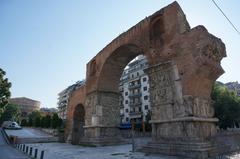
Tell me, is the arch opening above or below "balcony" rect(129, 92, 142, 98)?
below

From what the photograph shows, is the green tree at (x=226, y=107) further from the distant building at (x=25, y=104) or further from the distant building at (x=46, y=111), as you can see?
the distant building at (x=25, y=104)

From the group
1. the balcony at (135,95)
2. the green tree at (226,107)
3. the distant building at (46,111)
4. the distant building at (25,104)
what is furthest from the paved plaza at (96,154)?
the distant building at (25,104)

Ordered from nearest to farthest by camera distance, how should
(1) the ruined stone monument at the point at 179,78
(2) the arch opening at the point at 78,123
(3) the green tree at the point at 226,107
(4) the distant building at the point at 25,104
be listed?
(1) the ruined stone monument at the point at 179,78 < (2) the arch opening at the point at 78,123 < (3) the green tree at the point at 226,107 < (4) the distant building at the point at 25,104

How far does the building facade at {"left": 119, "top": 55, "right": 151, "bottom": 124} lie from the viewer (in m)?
39.0

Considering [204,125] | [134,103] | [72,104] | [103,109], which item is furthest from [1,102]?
[204,125]

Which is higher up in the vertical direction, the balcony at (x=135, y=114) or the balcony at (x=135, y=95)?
the balcony at (x=135, y=95)

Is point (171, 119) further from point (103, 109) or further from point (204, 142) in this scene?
point (103, 109)

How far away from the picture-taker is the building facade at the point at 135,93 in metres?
39.0

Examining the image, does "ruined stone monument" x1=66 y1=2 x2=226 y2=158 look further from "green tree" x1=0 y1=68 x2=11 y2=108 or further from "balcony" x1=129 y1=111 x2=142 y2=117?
"balcony" x1=129 y1=111 x2=142 y2=117

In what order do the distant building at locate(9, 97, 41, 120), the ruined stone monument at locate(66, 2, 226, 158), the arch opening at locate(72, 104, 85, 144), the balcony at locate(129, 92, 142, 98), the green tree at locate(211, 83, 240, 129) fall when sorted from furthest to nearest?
the distant building at locate(9, 97, 41, 120) → the balcony at locate(129, 92, 142, 98) → the green tree at locate(211, 83, 240, 129) → the arch opening at locate(72, 104, 85, 144) → the ruined stone monument at locate(66, 2, 226, 158)

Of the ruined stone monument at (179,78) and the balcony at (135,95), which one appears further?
the balcony at (135,95)

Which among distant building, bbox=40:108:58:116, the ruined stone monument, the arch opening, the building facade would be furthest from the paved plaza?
distant building, bbox=40:108:58:116

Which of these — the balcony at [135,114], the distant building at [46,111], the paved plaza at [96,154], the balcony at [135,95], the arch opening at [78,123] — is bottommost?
the paved plaza at [96,154]

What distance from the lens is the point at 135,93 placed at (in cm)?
4166
